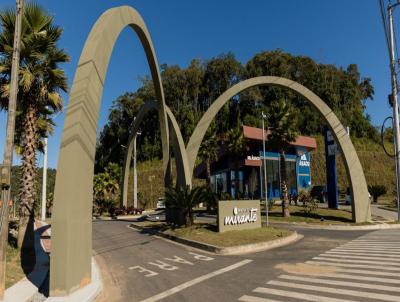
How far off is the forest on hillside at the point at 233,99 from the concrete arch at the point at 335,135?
47488 millimetres

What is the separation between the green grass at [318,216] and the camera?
2964cm

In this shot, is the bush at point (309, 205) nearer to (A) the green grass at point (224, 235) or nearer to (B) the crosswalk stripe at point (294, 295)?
(A) the green grass at point (224, 235)

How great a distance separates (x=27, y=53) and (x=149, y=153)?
7313cm

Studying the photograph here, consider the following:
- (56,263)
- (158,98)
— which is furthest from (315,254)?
(158,98)

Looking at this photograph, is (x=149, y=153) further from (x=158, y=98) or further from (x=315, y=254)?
(x=315, y=254)

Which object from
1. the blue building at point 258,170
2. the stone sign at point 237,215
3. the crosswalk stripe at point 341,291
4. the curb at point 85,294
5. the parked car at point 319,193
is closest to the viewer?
the crosswalk stripe at point 341,291

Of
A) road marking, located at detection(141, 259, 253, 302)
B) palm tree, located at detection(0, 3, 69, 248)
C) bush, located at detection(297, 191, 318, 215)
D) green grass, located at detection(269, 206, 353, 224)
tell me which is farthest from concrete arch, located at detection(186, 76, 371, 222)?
road marking, located at detection(141, 259, 253, 302)

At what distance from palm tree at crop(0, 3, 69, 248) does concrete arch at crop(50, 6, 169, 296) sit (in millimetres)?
5355

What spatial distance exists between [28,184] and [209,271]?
29.3 feet

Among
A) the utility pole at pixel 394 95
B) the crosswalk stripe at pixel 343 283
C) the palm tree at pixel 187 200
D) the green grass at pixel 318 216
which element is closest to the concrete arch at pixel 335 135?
the green grass at pixel 318 216

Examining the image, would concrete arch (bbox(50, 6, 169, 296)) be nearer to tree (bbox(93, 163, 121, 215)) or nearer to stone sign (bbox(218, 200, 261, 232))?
stone sign (bbox(218, 200, 261, 232))

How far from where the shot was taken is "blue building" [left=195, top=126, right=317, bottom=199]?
51.0m

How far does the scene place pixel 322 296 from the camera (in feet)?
29.3

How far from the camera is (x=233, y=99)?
87750 mm
